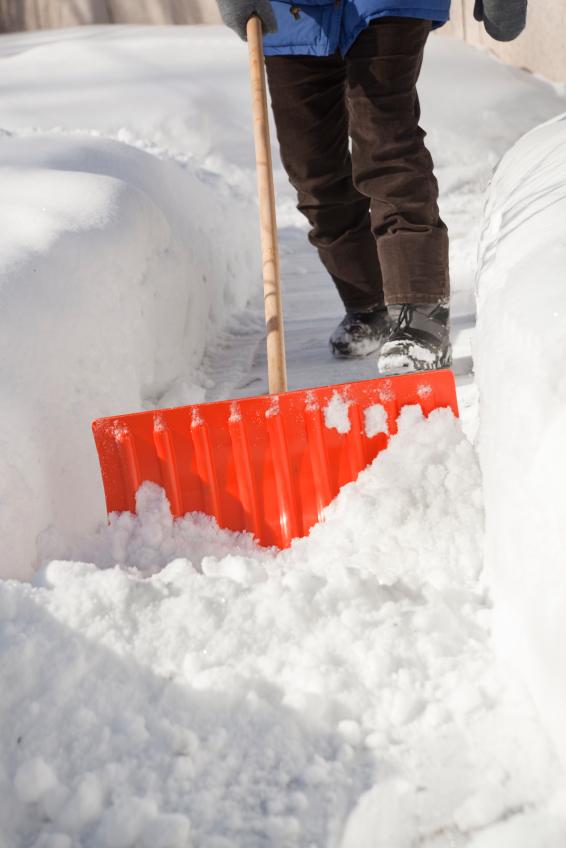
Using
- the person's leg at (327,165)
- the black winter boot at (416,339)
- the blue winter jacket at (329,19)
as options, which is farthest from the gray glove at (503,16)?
the black winter boot at (416,339)

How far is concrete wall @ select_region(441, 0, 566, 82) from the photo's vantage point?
5075 millimetres

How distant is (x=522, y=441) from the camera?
1.11m

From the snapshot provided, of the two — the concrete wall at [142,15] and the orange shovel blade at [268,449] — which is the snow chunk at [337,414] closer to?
the orange shovel blade at [268,449]

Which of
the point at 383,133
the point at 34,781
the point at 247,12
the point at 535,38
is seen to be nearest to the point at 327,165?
the point at 383,133

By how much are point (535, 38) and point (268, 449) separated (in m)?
4.94

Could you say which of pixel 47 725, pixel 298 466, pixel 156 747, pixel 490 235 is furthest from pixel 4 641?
pixel 490 235

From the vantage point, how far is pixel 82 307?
181 cm

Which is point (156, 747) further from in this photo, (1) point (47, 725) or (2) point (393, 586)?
(2) point (393, 586)

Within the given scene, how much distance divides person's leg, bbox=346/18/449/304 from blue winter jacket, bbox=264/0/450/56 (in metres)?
0.03

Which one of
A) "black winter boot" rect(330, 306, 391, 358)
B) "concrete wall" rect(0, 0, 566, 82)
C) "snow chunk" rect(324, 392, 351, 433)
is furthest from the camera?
"concrete wall" rect(0, 0, 566, 82)

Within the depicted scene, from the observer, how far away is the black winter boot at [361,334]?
2.39m

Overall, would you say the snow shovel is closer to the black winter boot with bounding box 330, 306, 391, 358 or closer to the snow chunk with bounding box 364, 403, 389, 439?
the snow chunk with bounding box 364, 403, 389, 439

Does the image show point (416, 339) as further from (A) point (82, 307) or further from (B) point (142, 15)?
(B) point (142, 15)

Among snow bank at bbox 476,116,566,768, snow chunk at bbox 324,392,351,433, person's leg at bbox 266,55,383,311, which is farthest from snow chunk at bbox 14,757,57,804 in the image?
person's leg at bbox 266,55,383,311
